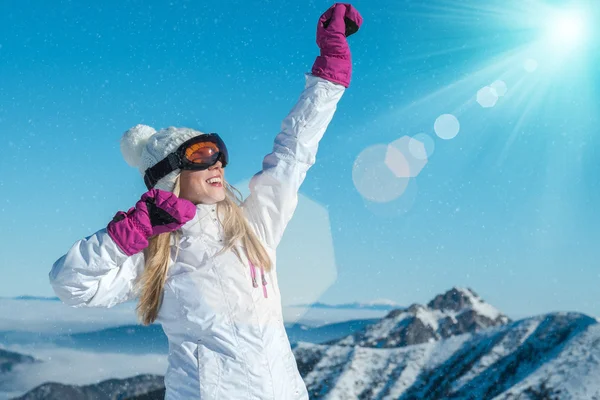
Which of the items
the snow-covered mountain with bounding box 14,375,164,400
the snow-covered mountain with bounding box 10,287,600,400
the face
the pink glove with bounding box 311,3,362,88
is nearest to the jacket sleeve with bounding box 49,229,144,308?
the face

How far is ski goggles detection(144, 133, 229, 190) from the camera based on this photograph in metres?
2.33

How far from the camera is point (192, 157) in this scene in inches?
91.9

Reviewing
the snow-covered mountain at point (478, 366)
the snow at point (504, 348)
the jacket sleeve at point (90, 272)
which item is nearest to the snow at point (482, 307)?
the snow-covered mountain at point (478, 366)

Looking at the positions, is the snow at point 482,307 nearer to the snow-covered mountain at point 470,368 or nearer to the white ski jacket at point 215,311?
the snow-covered mountain at point 470,368

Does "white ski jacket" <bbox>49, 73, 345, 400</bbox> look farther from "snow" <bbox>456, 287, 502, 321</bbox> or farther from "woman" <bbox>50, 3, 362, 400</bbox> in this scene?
"snow" <bbox>456, 287, 502, 321</bbox>

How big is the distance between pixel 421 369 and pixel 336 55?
18.4m

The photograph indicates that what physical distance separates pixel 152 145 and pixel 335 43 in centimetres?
88

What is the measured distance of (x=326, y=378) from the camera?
711 inches

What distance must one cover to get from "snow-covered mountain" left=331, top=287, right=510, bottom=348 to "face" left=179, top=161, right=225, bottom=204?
22.9 metres

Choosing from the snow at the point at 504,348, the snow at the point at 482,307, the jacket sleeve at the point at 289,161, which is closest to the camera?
the jacket sleeve at the point at 289,161

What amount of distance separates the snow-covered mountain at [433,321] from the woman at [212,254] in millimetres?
22889

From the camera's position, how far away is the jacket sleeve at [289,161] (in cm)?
232

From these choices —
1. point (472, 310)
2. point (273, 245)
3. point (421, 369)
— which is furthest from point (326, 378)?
point (472, 310)

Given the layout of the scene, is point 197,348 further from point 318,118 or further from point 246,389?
point 318,118
